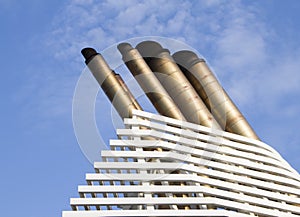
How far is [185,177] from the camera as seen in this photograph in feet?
76.4

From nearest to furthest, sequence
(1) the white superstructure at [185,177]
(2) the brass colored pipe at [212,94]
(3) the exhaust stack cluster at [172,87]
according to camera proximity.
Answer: (1) the white superstructure at [185,177], (3) the exhaust stack cluster at [172,87], (2) the brass colored pipe at [212,94]

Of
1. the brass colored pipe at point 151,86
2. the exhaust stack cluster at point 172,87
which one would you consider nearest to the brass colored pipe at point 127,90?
the exhaust stack cluster at point 172,87

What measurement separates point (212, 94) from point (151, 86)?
3335mm

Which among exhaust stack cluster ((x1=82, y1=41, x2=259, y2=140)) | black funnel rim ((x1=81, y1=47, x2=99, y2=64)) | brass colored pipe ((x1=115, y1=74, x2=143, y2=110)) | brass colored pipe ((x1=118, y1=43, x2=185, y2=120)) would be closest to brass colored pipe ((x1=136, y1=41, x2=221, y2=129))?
exhaust stack cluster ((x1=82, y1=41, x2=259, y2=140))

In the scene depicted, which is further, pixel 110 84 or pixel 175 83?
pixel 175 83

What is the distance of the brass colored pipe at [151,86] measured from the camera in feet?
92.2

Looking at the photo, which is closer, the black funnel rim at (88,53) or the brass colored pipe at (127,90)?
the brass colored pipe at (127,90)

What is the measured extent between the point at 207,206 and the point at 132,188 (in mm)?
2769

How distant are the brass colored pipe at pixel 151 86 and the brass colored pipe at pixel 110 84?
908mm

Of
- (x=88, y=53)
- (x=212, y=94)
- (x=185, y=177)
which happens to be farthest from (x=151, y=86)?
(x=185, y=177)

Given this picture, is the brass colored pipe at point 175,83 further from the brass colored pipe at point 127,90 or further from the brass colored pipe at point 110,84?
the brass colored pipe at point 110,84

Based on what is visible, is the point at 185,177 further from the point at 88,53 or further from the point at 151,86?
the point at 88,53

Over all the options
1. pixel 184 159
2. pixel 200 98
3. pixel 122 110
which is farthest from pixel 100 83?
pixel 184 159

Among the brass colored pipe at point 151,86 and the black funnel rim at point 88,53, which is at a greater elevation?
the black funnel rim at point 88,53
